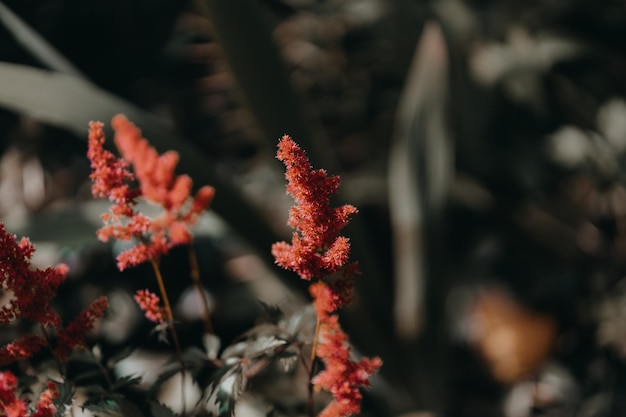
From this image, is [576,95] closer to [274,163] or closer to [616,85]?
[616,85]

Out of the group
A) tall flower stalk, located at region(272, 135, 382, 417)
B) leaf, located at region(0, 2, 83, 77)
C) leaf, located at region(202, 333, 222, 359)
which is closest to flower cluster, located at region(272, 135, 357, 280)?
tall flower stalk, located at region(272, 135, 382, 417)

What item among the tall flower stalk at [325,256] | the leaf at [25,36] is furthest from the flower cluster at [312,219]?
the leaf at [25,36]

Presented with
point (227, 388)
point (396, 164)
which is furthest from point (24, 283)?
point (396, 164)

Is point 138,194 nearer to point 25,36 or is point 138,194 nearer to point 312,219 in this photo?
point 312,219

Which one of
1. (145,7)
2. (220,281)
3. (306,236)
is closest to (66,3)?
(145,7)

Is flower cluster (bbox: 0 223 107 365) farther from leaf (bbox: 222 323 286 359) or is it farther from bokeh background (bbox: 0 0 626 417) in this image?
bokeh background (bbox: 0 0 626 417)
